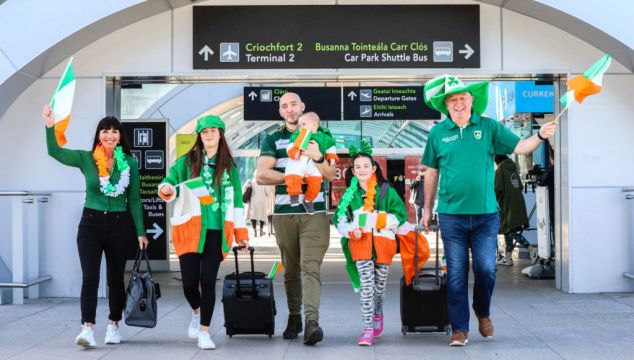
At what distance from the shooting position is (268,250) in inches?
678

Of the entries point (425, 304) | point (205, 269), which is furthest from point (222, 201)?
point (425, 304)

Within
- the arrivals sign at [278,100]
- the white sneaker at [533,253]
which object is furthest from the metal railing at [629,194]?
the arrivals sign at [278,100]

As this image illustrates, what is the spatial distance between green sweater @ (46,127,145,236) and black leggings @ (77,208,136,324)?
5 centimetres

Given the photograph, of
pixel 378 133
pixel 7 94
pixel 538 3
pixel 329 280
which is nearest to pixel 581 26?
pixel 538 3

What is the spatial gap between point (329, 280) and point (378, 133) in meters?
20.6

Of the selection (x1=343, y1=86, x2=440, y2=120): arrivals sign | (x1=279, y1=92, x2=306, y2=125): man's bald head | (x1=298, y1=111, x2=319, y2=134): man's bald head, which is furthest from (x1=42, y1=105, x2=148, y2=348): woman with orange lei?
(x1=343, y1=86, x2=440, y2=120): arrivals sign

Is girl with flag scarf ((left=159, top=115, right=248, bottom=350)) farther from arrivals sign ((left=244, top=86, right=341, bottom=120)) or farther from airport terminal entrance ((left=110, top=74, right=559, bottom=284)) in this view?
arrivals sign ((left=244, top=86, right=341, bottom=120))

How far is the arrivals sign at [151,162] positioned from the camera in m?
11.9

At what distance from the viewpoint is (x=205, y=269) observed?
6141 millimetres

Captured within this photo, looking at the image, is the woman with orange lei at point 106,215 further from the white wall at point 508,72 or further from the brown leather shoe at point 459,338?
the white wall at point 508,72

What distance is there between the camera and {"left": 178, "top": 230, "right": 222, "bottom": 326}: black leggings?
6141 millimetres

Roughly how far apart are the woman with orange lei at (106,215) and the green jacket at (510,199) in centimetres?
676

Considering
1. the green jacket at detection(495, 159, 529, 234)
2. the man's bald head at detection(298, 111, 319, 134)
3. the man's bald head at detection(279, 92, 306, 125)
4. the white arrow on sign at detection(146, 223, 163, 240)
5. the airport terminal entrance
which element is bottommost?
the white arrow on sign at detection(146, 223, 163, 240)

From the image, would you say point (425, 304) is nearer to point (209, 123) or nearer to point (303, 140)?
point (303, 140)
